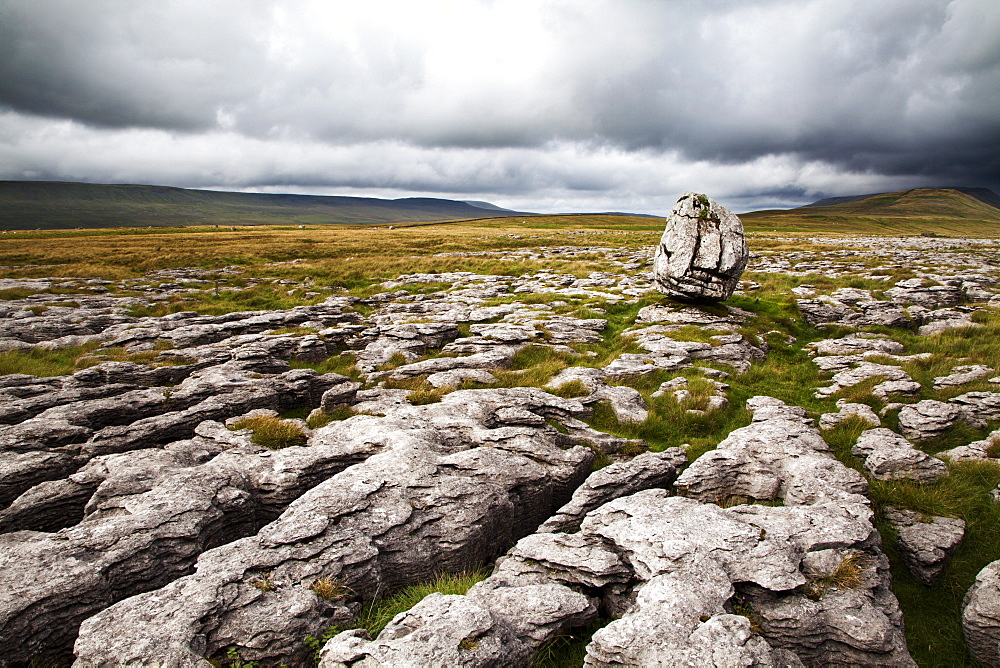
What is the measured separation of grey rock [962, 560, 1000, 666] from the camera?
7449mm

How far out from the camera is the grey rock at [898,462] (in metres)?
11.4

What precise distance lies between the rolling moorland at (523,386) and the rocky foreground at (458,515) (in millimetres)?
87

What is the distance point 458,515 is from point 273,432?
7119mm

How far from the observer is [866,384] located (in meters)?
16.9

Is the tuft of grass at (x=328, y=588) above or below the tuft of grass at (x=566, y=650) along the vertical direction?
above

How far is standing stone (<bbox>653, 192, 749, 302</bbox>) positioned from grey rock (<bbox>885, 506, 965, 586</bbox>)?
63.4ft

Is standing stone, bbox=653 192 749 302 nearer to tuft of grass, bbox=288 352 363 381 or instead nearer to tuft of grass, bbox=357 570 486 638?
tuft of grass, bbox=288 352 363 381

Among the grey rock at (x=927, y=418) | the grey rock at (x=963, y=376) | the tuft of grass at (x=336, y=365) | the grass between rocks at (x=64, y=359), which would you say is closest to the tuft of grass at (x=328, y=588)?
the tuft of grass at (x=336, y=365)

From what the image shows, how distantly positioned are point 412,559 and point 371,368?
12562 millimetres

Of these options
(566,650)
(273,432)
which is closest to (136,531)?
(273,432)

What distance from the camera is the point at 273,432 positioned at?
538 inches

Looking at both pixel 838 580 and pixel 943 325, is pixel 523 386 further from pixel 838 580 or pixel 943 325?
pixel 943 325

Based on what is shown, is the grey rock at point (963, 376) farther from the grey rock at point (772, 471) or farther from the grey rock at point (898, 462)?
the grey rock at point (772, 471)

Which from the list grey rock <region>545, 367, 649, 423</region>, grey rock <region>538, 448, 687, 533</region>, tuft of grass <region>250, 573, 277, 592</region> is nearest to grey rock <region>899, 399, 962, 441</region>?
grey rock <region>538, 448, 687, 533</region>
